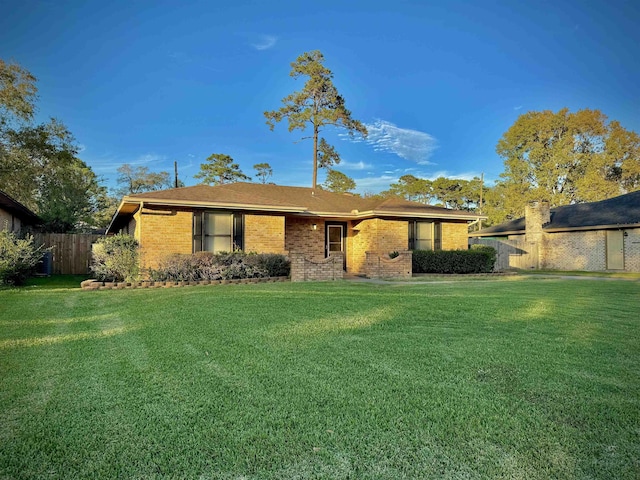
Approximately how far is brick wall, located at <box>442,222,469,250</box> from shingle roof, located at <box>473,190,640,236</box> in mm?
7737

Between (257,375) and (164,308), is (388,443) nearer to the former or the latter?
(257,375)

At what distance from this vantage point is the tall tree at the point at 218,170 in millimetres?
34531

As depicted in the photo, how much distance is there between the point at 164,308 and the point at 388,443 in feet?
19.2

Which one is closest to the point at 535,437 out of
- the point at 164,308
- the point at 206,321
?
the point at 206,321

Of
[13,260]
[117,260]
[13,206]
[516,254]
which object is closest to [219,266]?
[117,260]

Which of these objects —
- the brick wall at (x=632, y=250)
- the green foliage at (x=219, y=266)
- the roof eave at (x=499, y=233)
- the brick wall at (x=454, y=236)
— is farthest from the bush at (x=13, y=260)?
the brick wall at (x=632, y=250)

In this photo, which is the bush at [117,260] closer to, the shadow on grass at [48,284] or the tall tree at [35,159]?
the shadow on grass at [48,284]

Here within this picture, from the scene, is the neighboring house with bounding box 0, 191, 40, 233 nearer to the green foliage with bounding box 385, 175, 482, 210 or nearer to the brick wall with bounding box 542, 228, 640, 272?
the brick wall with bounding box 542, 228, 640, 272

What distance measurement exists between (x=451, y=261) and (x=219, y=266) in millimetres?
9141

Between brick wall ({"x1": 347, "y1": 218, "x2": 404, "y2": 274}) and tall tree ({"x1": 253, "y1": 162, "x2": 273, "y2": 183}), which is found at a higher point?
tall tree ({"x1": 253, "y1": 162, "x2": 273, "y2": 183})

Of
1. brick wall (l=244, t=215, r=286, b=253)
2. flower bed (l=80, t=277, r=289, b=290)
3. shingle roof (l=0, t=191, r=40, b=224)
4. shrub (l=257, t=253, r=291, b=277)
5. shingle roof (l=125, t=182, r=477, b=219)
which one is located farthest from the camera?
brick wall (l=244, t=215, r=286, b=253)

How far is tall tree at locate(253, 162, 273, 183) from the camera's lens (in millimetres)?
37125

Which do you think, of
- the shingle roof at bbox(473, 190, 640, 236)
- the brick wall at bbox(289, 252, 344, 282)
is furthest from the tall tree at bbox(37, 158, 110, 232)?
the shingle roof at bbox(473, 190, 640, 236)

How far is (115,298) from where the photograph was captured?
874 centimetres
